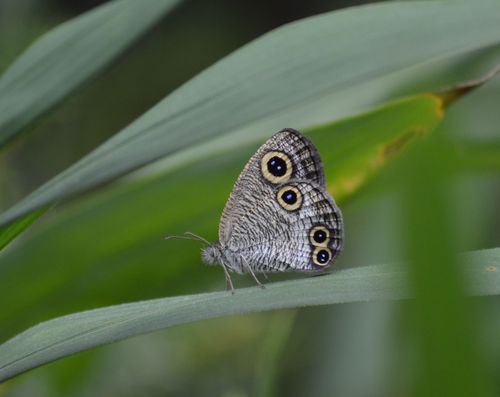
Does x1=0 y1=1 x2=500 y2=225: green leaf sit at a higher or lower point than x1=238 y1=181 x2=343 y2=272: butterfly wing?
higher

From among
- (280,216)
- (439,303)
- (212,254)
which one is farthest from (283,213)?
(439,303)

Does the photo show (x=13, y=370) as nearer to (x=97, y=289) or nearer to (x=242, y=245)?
(x=97, y=289)

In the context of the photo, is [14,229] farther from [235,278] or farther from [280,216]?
[235,278]

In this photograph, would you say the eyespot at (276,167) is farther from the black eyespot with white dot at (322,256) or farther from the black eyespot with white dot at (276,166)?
the black eyespot with white dot at (322,256)

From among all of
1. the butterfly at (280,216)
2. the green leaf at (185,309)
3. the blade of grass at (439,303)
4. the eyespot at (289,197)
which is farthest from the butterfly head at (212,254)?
the blade of grass at (439,303)

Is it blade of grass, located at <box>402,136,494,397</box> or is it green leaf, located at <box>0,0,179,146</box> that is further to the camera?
green leaf, located at <box>0,0,179,146</box>

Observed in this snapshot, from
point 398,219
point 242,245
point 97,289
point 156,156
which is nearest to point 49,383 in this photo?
point 97,289

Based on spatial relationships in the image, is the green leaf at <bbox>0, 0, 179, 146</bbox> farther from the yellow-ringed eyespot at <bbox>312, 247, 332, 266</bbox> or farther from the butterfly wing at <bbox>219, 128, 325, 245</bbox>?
the yellow-ringed eyespot at <bbox>312, 247, 332, 266</bbox>

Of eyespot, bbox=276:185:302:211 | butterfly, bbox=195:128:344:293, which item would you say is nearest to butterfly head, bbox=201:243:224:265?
butterfly, bbox=195:128:344:293
